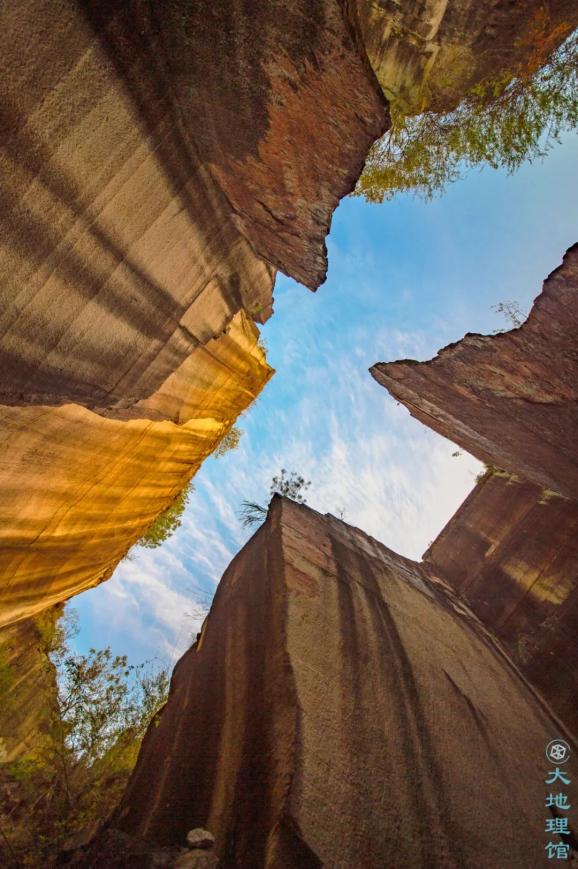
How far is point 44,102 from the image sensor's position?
2363 millimetres

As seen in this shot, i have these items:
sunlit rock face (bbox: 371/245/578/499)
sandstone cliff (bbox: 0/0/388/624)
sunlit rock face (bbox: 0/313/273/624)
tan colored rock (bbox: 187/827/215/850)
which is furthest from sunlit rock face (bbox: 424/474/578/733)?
sandstone cliff (bbox: 0/0/388/624)

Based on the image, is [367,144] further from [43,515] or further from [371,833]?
[43,515]

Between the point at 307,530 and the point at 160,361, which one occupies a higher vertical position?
the point at 160,361

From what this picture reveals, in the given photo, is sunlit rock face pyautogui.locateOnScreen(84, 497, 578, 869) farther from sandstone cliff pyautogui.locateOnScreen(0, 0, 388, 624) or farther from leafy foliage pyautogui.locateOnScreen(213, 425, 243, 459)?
leafy foliage pyautogui.locateOnScreen(213, 425, 243, 459)

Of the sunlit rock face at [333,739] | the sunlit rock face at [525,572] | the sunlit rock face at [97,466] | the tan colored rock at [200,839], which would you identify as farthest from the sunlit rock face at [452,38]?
the sunlit rock face at [525,572]

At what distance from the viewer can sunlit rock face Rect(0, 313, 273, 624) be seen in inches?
170

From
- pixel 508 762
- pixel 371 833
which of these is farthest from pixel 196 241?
pixel 508 762

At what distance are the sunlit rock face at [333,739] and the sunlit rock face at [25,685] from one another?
258 inches

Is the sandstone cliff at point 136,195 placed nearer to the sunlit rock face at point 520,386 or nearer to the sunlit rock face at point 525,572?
the sunlit rock face at point 520,386

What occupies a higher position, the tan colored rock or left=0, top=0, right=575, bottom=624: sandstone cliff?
left=0, top=0, right=575, bottom=624: sandstone cliff

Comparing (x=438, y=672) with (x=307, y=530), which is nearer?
(x=438, y=672)

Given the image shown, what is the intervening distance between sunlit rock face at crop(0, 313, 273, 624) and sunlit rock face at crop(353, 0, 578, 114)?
3.60 metres

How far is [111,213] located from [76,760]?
27.9ft

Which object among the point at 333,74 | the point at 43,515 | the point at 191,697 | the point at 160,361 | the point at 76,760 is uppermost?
the point at 333,74
